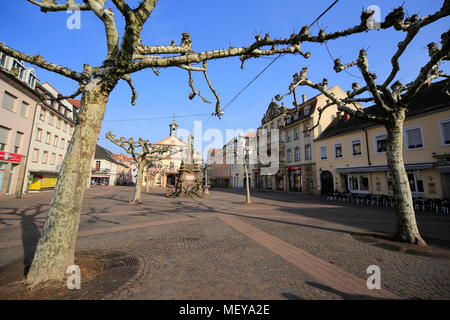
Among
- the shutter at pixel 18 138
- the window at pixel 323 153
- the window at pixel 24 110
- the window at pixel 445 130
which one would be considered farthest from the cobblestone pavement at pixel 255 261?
the window at pixel 24 110

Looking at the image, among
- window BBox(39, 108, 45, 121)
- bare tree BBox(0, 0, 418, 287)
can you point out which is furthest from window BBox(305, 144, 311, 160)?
window BBox(39, 108, 45, 121)

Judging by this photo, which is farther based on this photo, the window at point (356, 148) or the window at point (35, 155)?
the window at point (35, 155)

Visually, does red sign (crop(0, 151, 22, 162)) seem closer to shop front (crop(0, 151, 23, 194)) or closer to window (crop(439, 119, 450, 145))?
shop front (crop(0, 151, 23, 194))

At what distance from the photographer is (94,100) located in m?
3.37

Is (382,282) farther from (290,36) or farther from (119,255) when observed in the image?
(119,255)

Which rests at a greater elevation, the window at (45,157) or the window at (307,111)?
the window at (307,111)

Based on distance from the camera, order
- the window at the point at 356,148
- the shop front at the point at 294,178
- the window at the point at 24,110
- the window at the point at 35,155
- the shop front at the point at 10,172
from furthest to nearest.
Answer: the shop front at the point at 294,178, the window at the point at 35,155, the window at the point at 24,110, the window at the point at 356,148, the shop front at the point at 10,172

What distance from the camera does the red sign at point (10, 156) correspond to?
680 inches

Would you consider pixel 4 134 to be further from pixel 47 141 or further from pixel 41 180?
pixel 41 180

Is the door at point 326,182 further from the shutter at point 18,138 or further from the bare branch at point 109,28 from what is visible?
the shutter at point 18,138

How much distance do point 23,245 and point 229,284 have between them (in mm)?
5540

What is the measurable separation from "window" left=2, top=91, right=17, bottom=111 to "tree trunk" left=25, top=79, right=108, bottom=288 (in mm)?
22430

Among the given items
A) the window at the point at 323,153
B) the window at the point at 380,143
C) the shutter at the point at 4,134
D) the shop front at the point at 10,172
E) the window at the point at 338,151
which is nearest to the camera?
the window at the point at 380,143

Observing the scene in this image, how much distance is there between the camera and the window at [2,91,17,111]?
1725 centimetres
